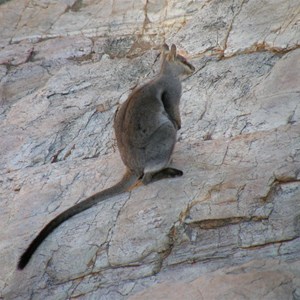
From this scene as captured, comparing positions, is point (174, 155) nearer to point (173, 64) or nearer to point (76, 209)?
point (173, 64)

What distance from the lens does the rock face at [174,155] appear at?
5742mm

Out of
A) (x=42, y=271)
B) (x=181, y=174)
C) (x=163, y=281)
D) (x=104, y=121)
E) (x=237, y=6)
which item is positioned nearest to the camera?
(x=163, y=281)

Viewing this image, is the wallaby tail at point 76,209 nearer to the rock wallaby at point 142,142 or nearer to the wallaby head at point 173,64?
the rock wallaby at point 142,142

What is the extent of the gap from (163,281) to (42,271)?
1082mm

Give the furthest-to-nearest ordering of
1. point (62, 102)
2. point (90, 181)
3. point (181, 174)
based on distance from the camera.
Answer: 1. point (62, 102)
2. point (90, 181)
3. point (181, 174)

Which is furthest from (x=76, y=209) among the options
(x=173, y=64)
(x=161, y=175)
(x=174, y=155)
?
(x=173, y=64)

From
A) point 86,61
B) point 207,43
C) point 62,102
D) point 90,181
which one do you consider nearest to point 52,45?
point 86,61

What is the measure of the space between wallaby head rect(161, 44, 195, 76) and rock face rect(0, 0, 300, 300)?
60 centimetres

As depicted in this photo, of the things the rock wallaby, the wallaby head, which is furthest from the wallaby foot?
the wallaby head

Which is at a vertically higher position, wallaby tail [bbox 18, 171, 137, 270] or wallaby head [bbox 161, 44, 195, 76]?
wallaby head [bbox 161, 44, 195, 76]

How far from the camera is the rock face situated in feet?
18.8

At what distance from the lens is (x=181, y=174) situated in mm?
6645

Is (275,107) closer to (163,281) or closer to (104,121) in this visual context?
(104,121)

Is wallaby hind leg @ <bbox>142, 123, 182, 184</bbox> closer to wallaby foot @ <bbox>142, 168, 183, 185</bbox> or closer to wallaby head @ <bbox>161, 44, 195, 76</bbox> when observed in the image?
wallaby foot @ <bbox>142, 168, 183, 185</bbox>
